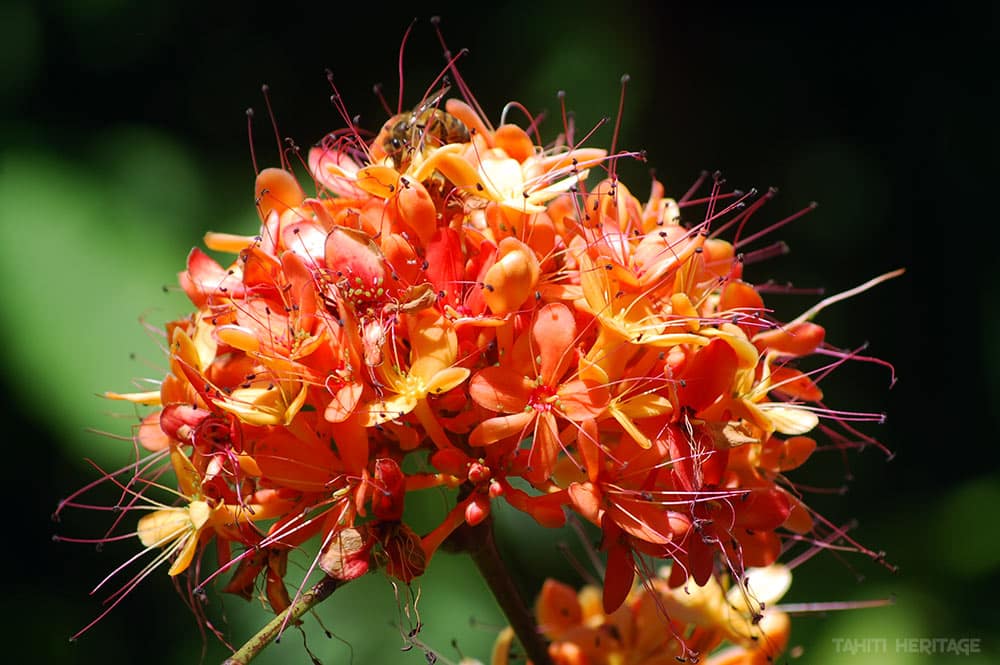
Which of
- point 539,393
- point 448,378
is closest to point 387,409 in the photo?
point 448,378

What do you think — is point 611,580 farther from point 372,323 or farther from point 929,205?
point 929,205

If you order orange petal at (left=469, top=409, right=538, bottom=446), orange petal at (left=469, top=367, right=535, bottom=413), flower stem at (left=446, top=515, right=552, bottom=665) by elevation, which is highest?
orange petal at (left=469, top=367, right=535, bottom=413)

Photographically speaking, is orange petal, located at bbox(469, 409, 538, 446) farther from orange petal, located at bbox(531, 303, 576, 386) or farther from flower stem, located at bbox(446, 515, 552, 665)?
flower stem, located at bbox(446, 515, 552, 665)

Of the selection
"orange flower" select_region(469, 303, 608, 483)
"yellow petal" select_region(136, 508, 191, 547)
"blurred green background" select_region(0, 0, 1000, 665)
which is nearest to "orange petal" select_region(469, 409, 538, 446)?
"orange flower" select_region(469, 303, 608, 483)

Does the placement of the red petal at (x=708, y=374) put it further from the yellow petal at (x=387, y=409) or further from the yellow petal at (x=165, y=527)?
the yellow petal at (x=165, y=527)

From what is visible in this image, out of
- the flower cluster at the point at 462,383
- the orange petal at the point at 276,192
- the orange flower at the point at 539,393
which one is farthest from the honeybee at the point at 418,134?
the orange flower at the point at 539,393

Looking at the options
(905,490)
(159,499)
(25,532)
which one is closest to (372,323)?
(159,499)
